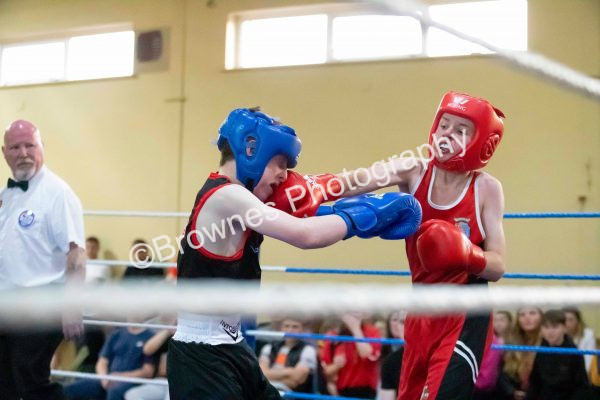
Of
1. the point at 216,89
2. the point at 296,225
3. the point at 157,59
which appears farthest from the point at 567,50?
the point at 296,225

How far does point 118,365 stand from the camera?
3.68 metres

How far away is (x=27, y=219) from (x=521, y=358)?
260 cm

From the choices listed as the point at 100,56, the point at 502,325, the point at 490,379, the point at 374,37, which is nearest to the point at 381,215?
the point at 490,379

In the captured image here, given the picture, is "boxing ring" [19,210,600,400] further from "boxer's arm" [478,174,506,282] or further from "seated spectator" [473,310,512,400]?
"seated spectator" [473,310,512,400]

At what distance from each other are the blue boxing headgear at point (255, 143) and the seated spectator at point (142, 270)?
2688 millimetres

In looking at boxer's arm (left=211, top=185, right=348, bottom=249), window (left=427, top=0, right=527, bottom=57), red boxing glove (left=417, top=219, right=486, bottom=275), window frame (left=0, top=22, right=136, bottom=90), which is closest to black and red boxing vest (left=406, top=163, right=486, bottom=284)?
red boxing glove (left=417, top=219, right=486, bottom=275)

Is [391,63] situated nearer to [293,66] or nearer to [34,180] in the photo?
[293,66]

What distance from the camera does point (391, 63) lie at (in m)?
4.88

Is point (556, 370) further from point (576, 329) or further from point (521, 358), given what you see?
point (576, 329)

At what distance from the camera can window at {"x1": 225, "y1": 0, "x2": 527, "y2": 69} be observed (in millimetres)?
4645

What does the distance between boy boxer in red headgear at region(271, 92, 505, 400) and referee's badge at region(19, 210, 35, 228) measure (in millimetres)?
1179

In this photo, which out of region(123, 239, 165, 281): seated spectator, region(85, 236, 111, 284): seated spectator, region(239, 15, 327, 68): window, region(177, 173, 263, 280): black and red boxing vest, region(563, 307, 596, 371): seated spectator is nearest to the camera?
region(177, 173, 263, 280): black and red boxing vest

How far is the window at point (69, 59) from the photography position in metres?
5.89

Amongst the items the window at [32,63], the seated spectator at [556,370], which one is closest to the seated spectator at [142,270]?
the window at [32,63]
